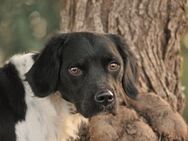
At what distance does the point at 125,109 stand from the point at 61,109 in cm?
92

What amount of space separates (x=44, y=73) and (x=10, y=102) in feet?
1.17

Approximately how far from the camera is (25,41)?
14.6 metres

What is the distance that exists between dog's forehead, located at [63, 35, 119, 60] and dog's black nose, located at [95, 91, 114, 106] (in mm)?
343

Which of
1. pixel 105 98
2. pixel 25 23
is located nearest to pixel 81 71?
pixel 105 98

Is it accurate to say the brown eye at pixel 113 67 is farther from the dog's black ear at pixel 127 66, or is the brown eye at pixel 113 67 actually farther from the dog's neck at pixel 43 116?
the dog's neck at pixel 43 116

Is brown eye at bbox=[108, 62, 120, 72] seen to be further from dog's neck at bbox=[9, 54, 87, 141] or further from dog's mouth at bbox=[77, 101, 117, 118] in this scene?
dog's neck at bbox=[9, 54, 87, 141]

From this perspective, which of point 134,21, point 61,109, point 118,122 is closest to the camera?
point 61,109

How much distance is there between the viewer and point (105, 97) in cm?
632

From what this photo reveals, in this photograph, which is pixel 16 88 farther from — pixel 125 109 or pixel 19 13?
pixel 19 13

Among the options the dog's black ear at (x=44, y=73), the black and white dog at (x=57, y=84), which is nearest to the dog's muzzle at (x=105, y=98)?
the black and white dog at (x=57, y=84)

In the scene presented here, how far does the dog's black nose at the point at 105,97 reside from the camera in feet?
20.7

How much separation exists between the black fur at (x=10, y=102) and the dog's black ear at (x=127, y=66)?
887 mm

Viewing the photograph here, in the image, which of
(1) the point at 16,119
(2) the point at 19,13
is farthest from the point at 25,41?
(1) the point at 16,119

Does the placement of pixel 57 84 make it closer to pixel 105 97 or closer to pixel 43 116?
pixel 43 116
